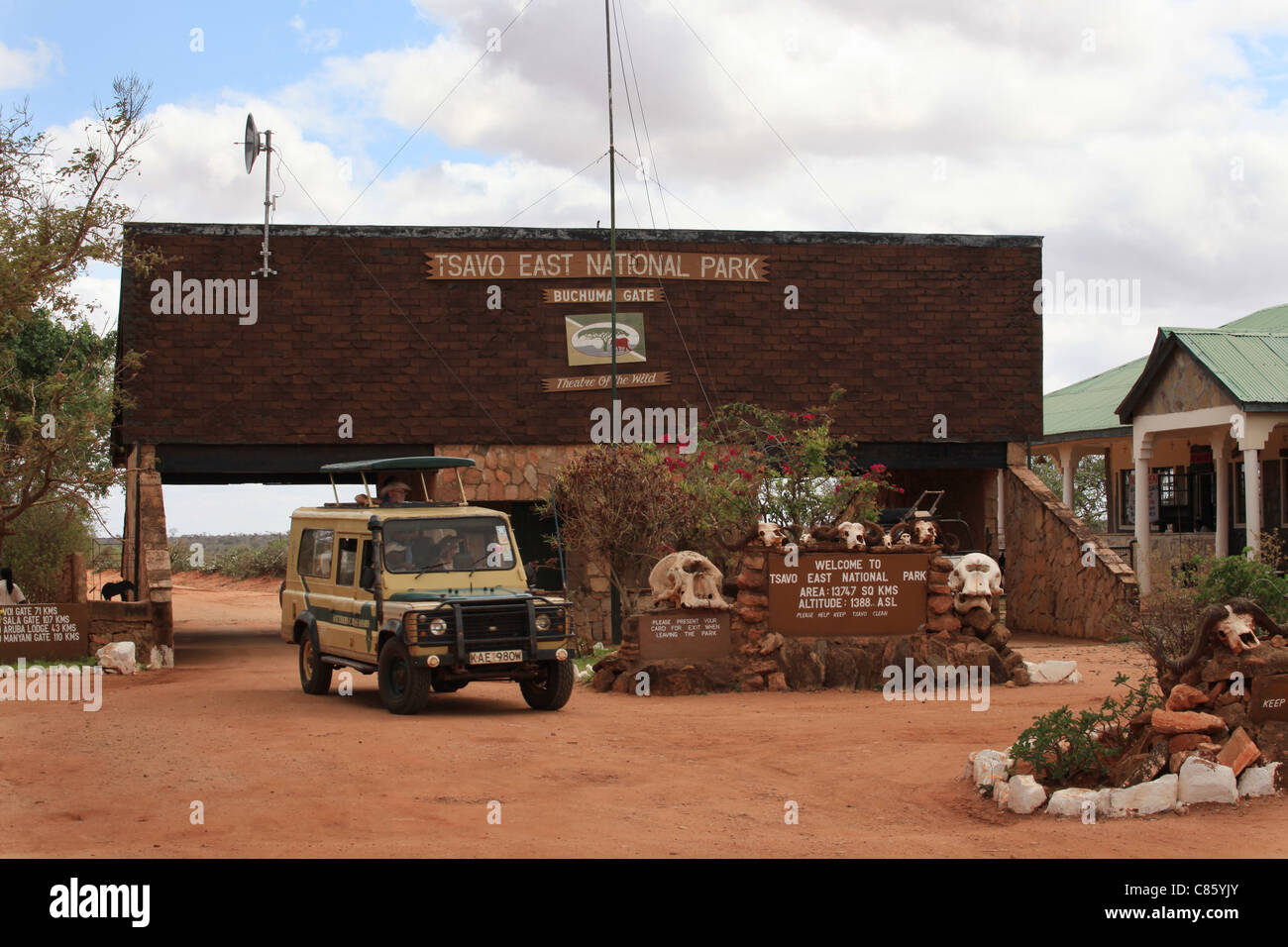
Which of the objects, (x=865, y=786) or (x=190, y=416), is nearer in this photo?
(x=865, y=786)

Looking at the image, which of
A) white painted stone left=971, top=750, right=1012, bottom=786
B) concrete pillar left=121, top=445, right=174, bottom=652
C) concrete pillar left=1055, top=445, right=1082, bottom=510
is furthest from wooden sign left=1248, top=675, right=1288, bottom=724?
concrete pillar left=1055, top=445, right=1082, bottom=510

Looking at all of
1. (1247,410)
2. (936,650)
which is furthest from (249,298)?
(1247,410)

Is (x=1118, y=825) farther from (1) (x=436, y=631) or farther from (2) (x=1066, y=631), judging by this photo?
(2) (x=1066, y=631)

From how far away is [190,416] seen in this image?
74.8ft

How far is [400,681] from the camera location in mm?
13180

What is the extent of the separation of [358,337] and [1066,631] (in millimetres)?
13384

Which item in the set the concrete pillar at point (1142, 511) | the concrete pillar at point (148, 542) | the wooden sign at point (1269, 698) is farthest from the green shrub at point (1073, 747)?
the concrete pillar at point (1142, 511)

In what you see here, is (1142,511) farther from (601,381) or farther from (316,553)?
(316,553)

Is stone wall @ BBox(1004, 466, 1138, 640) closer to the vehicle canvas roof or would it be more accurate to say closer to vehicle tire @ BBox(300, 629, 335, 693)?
the vehicle canvas roof

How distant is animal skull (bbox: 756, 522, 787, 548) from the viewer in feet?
51.9

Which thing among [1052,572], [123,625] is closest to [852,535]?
[1052,572]

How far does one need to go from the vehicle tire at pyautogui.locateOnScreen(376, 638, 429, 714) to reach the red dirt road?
21 centimetres

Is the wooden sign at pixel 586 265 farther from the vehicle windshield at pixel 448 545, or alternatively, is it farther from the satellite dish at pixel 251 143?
the vehicle windshield at pixel 448 545

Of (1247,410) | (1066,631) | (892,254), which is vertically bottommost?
(1066,631)
